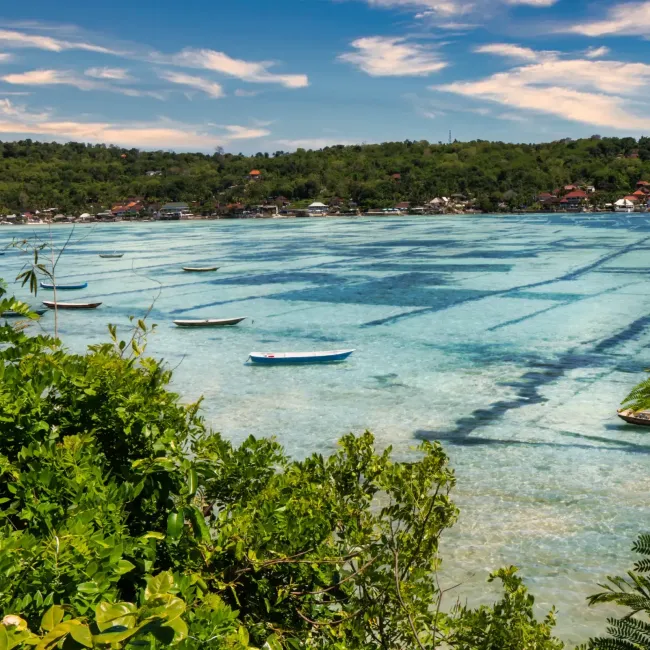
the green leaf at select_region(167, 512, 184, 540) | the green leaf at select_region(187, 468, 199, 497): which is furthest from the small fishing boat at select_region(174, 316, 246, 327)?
the green leaf at select_region(167, 512, 184, 540)

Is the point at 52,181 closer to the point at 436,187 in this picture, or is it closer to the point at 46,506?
the point at 436,187

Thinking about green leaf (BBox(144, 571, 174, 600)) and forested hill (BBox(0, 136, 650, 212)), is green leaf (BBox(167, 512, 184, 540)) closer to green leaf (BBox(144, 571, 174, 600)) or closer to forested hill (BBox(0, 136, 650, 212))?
green leaf (BBox(144, 571, 174, 600))

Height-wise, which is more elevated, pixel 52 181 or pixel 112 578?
pixel 52 181

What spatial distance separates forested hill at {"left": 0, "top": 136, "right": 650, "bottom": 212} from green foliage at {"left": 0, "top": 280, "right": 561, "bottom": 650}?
11943cm

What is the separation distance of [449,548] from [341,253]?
146 feet

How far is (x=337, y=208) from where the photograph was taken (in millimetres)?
127688

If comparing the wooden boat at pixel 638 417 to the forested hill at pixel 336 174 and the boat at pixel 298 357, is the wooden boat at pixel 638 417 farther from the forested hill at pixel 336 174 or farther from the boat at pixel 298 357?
the forested hill at pixel 336 174

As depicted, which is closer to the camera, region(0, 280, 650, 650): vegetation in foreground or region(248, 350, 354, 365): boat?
region(0, 280, 650, 650): vegetation in foreground

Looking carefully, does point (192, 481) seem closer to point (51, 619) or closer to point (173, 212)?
point (51, 619)

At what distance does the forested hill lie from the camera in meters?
128

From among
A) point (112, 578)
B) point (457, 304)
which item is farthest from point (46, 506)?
point (457, 304)

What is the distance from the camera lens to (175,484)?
330cm

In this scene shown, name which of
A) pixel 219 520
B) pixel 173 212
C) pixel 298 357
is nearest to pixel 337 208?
pixel 173 212

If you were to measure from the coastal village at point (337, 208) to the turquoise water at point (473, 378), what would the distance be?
87546mm
